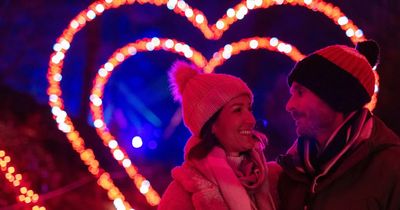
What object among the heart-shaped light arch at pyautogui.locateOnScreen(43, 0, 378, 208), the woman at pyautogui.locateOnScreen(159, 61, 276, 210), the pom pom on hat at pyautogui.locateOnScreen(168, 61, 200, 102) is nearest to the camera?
the woman at pyautogui.locateOnScreen(159, 61, 276, 210)

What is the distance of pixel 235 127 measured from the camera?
224 centimetres

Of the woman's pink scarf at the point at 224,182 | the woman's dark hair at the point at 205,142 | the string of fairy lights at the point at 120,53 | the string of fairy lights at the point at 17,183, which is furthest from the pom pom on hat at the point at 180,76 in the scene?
the string of fairy lights at the point at 17,183

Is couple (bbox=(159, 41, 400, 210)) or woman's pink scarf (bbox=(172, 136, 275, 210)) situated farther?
woman's pink scarf (bbox=(172, 136, 275, 210))

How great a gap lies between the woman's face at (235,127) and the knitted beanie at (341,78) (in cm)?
35

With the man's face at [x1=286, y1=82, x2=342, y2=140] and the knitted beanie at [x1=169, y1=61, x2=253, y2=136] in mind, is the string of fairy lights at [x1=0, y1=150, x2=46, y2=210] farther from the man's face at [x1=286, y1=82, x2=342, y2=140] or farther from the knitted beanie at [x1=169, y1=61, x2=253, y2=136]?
the man's face at [x1=286, y1=82, x2=342, y2=140]

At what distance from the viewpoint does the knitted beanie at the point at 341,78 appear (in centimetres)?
200

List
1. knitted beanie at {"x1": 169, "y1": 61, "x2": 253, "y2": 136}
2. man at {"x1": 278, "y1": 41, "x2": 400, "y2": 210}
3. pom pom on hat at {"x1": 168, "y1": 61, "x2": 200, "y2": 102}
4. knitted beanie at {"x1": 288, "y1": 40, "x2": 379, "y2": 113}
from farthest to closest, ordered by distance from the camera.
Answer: pom pom on hat at {"x1": 168, "y1": 61, "x2": 200, "y2": 102}, knitted beanie at {"x1": 169, "y1": 61, "x2": 253, "y2": 136}, knitted beanie at {"x1": 288, "y1": 40, "x2": 379, "y2": 113}, man at {"x1": 278, "y1": 41, "x2": 400, "y2": 210}

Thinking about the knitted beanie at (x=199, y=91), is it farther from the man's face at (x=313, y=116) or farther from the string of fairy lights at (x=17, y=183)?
the string of fairy lights at (x=17, y=183)

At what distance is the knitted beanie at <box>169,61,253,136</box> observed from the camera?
2.24 m

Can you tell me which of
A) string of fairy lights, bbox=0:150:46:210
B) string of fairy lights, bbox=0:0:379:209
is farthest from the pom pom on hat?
string of fairy lights, bbox=0:150:46:210

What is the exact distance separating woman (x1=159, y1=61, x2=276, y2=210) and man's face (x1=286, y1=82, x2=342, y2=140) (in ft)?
0.91

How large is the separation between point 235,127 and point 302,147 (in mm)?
339

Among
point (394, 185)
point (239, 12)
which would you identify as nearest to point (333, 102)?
point (394, 185)

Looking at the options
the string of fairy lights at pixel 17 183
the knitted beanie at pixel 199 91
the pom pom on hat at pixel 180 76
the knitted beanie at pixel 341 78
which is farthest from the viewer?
the string of fairy lights at pixel 17 183
